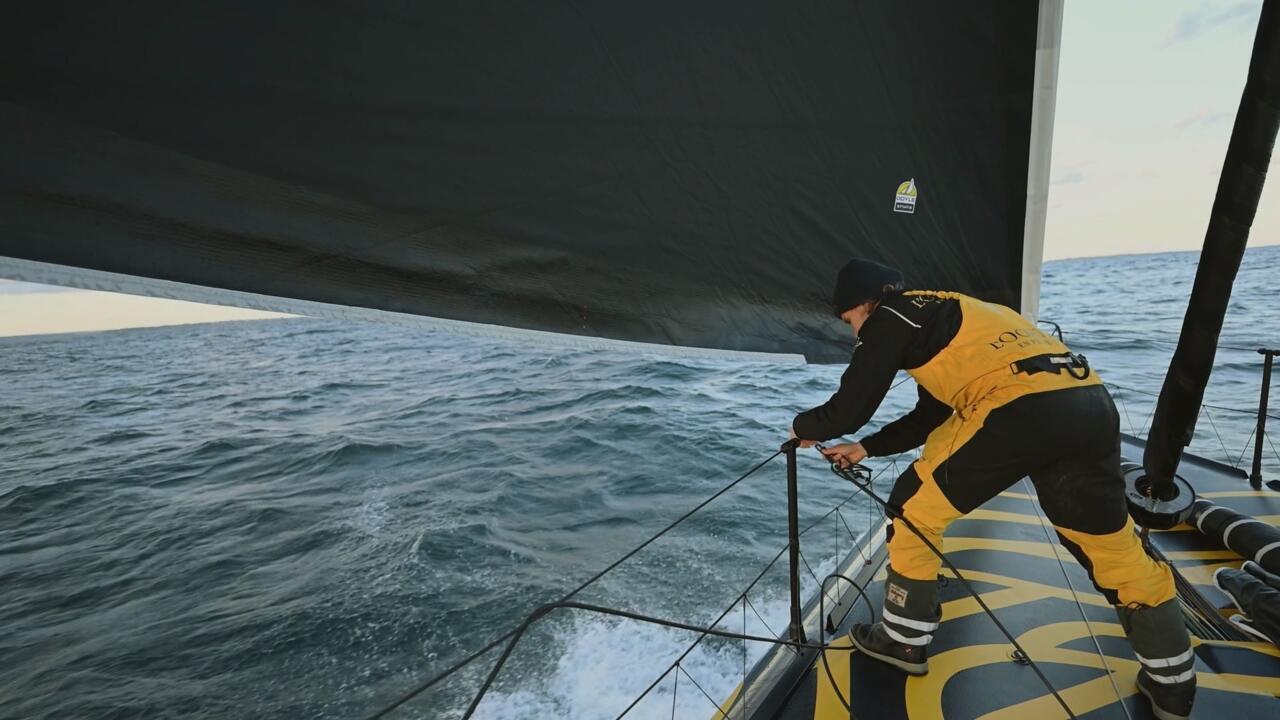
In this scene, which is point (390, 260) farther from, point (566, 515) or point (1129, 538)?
point (566, 515)

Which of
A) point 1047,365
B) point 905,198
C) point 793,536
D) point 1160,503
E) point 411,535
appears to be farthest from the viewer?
point 411,535

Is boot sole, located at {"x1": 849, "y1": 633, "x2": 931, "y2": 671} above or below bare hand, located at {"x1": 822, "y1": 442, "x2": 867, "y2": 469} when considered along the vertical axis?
below

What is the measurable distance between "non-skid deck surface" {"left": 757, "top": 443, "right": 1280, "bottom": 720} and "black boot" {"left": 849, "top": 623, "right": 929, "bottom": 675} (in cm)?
4

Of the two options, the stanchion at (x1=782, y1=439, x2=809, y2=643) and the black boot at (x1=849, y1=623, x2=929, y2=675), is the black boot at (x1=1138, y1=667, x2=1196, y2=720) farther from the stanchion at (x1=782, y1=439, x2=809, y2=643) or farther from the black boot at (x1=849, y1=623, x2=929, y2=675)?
the stanchion at (x1=782, y1=439, x2=809, y2=643)

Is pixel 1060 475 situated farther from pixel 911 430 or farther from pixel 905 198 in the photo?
pixel 905 198

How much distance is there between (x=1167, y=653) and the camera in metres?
1.78

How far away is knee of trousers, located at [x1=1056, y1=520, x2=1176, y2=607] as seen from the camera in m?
1.76

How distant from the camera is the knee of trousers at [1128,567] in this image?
69.2 inches

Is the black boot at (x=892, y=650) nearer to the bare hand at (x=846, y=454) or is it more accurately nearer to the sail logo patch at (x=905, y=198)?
the bare hand at (x=846, y=454)

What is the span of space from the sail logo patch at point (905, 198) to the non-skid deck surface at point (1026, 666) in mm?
1567

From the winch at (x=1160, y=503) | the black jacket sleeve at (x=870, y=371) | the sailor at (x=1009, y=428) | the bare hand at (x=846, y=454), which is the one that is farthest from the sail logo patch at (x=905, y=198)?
the winch at (x=1160, y=503)

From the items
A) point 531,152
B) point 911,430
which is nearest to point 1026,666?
point 911,430

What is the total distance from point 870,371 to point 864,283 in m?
0.26

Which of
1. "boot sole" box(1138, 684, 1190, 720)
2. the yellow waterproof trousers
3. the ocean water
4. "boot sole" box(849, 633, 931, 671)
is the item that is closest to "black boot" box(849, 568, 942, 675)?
"boot sole" box(849, 633, 931, 671)
